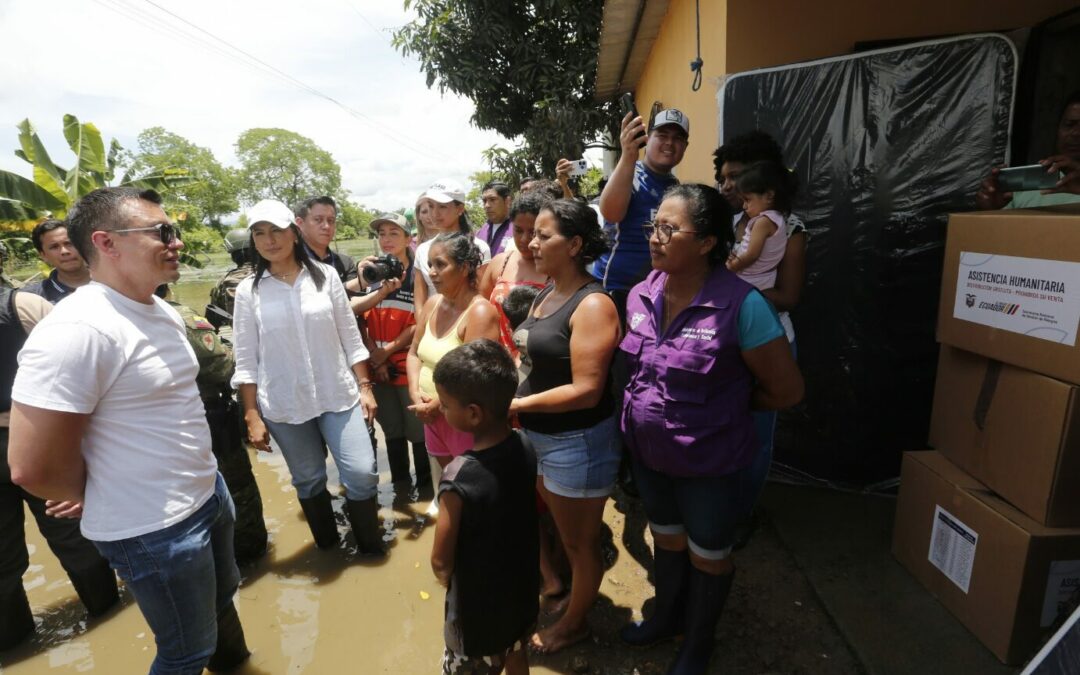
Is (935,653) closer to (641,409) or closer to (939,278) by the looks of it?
(641,409)

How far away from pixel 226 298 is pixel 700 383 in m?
3.61

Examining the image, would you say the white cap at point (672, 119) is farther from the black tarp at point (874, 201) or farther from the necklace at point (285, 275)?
the necklace at point (285, 275)

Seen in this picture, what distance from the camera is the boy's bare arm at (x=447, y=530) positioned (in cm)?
149

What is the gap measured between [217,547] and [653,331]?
5.84ft

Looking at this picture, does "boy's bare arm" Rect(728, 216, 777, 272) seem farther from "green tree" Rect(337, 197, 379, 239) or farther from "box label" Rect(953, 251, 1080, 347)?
"green tree" Rect(337, 197, 379, 239)

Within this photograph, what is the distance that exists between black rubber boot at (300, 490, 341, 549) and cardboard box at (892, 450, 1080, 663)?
299cm

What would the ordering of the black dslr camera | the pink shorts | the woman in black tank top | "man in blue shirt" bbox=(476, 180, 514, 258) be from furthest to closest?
1. "man in blue shirt" bbox=(476, 180, 514, 258)
2. the black dslr camera
3. the pink shorts
4. the woman in black tank top

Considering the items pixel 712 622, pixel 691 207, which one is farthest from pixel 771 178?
pixel 712 622

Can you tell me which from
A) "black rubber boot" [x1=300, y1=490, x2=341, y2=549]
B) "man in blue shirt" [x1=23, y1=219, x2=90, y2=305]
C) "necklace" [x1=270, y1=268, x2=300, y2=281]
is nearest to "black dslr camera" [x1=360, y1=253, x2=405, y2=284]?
"necklace" [x1=270, y1=268, x2=300, y2=281]

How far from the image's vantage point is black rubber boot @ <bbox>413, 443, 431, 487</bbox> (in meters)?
3.85

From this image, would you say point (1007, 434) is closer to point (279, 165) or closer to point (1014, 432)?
point (1014, 432)

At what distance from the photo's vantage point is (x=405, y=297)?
11.6 ft

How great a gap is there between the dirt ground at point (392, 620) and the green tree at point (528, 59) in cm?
817

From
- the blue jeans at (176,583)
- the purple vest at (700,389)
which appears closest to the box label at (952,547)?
the purple vest at (700,389)
